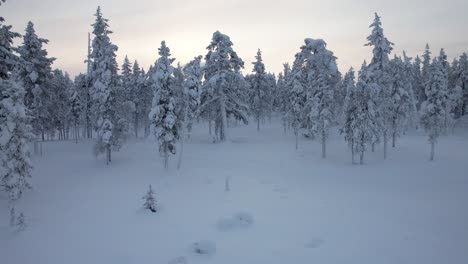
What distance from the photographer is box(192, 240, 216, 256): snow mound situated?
2145 centimetres

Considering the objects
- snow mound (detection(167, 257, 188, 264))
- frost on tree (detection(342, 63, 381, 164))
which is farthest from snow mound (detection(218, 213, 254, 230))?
frost on tree (detection(342, 63, 381, 164))

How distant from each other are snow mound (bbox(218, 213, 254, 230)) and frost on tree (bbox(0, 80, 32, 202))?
43.4ft

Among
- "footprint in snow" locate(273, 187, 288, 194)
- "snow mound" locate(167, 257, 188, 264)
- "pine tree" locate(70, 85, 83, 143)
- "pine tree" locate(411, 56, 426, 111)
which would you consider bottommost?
"snow mound" locate(167, 257, 188, 264)

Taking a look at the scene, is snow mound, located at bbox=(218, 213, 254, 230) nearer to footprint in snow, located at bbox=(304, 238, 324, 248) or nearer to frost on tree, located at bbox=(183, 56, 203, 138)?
footprint in snow, located at bbox=(304, 238, 324, 248)

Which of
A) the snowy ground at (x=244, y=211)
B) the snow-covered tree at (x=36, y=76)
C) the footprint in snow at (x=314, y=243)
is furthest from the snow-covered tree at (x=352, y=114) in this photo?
the snow-covered tree at (x=36, y=76)

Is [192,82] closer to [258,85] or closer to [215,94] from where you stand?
[215,94]

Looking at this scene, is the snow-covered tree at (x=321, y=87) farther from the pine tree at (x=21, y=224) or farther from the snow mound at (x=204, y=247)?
the pine tree at (x=21, y=224)

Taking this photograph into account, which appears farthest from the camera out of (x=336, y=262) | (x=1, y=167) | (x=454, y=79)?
(x=454, y=79)

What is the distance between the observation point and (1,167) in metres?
23.2

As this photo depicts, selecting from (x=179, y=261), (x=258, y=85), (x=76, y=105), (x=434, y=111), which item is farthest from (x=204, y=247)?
(x=76, y=105)

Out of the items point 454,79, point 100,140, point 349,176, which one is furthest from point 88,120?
point 454,79

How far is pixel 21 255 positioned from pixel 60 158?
75.3ft

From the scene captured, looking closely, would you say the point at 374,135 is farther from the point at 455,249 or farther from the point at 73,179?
the point at 73,179

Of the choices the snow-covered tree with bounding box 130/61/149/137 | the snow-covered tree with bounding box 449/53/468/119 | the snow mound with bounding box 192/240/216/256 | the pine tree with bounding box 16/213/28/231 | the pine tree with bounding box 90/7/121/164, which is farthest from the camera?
the snow-covered tree with bounding box 449/53/468/119
